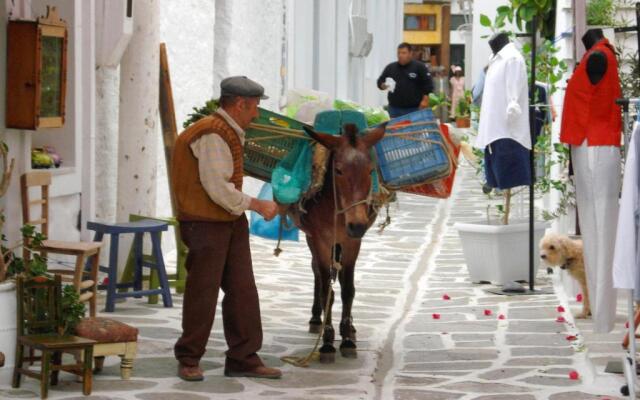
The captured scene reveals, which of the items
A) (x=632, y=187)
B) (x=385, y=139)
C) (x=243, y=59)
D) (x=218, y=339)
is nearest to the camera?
(x=632, y=187)

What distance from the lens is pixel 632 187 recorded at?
710cm

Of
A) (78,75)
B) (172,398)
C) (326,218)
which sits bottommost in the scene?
(172,398)

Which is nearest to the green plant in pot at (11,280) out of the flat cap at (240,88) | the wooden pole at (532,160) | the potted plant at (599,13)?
the flat cap at (240,88)

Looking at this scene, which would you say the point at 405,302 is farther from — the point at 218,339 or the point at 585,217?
the point at 585,217

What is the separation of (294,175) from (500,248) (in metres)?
4.00

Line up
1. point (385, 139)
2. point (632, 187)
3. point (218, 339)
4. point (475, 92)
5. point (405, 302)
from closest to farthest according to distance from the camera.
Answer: point (632, 187)
point (385, 139)
point (218, 339)
point (405, 302)
point (475, 92)

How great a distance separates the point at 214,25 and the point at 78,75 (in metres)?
5.70

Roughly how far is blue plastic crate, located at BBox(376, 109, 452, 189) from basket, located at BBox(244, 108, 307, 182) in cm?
56

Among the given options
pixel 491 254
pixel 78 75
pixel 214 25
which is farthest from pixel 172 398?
pixel 214 25

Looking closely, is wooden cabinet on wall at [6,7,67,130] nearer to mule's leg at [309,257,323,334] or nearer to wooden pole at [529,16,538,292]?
mule's leg at [309,257,323,334]

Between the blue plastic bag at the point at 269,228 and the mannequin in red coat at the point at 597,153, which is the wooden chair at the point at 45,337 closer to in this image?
the blue plastic bag at the point at 269,228

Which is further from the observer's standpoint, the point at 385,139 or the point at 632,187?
the point at 385,139

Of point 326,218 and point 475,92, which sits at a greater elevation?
point 475,92

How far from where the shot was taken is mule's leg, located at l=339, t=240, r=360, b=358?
885cm
